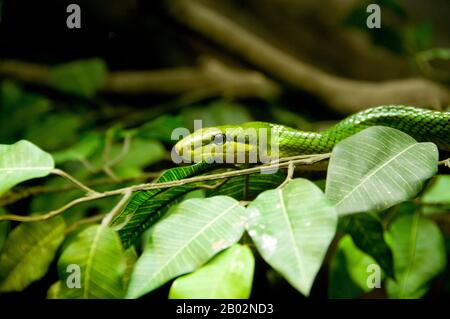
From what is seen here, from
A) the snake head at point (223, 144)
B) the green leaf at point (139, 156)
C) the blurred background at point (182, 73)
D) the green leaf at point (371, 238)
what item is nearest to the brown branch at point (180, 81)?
the blurred background at point (182, 73)

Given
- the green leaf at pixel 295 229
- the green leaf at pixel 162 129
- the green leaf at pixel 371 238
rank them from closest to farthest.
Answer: the green leaf at pixel 295 229 → the green leaf at pixel 371 238 → the green leaf at pixel 162 129

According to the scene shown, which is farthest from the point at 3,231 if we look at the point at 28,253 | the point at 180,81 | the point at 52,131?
the point at 180,81

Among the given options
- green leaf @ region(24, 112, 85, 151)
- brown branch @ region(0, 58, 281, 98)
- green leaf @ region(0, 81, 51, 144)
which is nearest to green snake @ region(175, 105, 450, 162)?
green leaf @ region(24, 112, 85, 151)

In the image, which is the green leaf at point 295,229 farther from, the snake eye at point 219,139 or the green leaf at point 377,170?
the snake eye at point 219,139

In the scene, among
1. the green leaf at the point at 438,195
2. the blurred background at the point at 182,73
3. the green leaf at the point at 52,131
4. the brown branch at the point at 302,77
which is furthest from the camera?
the brown branch at the point at 302,77

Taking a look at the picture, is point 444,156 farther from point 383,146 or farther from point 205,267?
point 205,267

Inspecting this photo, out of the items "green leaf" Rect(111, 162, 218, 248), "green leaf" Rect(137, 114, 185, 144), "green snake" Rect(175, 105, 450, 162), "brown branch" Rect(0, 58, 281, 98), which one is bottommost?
"green leaf" Rect(111, 162, 218, 248)

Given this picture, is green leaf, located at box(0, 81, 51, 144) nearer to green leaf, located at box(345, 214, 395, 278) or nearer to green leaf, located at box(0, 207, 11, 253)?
green leaf, located at box(0, 207, 11, 253)

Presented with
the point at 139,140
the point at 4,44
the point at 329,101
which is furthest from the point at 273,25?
the point at 139,140
